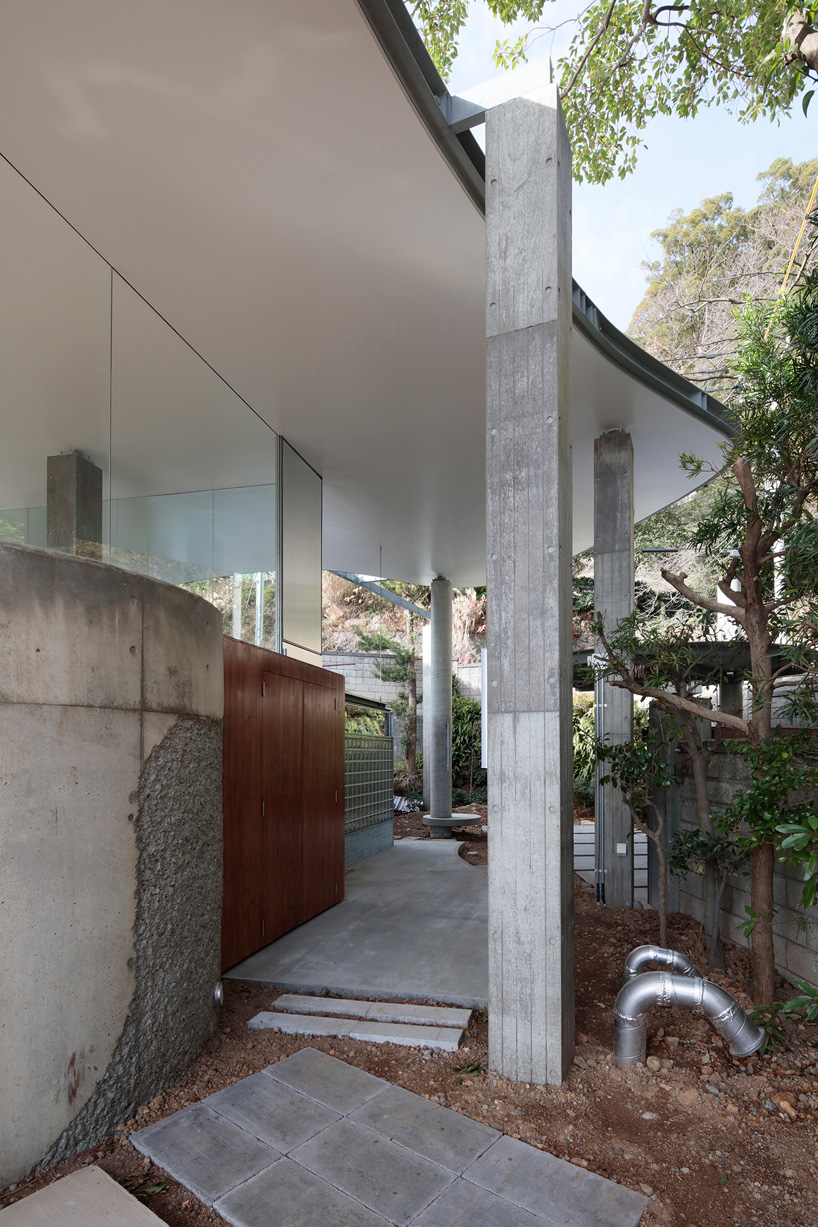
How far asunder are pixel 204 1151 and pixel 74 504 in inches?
121

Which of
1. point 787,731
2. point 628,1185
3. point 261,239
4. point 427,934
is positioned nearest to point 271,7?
point 261,239

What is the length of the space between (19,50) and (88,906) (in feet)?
11.4

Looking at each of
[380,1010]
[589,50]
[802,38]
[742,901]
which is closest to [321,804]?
[380,1010]

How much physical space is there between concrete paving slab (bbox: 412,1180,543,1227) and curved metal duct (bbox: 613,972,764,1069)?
1.13m

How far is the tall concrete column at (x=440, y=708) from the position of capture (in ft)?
40.6

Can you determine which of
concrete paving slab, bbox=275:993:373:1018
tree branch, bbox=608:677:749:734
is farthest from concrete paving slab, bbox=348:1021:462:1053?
tree branch, bbox=608:677:749:734

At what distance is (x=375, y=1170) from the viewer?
260cm

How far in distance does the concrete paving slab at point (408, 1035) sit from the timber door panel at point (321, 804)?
222cm

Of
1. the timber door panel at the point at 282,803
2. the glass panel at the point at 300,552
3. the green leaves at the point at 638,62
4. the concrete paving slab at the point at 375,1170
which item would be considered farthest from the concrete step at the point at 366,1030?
the green leaves at the point at 638,62

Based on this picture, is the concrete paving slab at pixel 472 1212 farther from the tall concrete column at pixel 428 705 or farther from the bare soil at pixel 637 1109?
the tall concrete column at pixel 428 705

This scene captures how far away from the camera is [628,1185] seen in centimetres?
255

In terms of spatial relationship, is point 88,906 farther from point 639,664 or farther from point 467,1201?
point 639,664

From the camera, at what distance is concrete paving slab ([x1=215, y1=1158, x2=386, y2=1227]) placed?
2346mm

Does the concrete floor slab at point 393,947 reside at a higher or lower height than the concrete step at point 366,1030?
lower
